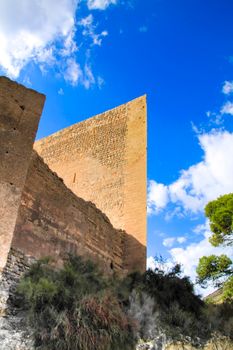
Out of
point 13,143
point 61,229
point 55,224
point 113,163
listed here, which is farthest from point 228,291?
point 13,143

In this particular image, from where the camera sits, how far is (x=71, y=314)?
22.2 ft

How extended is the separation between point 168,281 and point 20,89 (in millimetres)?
6906

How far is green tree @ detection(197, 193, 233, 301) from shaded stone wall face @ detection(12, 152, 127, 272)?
3035 mm

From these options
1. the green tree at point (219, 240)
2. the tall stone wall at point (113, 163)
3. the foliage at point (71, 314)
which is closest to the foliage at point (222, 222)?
the green tree at point (219, 240)

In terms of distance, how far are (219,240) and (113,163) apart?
5.16 metres

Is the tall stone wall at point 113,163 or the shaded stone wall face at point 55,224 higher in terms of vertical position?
the tall stone wall at point 113,163

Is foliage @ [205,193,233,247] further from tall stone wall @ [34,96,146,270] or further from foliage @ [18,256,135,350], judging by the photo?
foliage @ [18,256,135,350]

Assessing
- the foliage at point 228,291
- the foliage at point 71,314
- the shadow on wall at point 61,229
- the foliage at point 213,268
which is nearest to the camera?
the foliage at point 71,314

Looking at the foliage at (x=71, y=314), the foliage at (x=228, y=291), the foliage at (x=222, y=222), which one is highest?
the foliage at (x=222, y=222)

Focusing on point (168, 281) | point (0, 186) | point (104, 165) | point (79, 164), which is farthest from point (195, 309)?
point (79, 164)

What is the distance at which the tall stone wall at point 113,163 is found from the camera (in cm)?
1342

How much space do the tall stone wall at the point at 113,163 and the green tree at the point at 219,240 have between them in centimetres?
216

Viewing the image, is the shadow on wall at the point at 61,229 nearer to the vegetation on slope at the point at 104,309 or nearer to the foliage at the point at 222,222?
the vegetation on slope at the point at 104,309

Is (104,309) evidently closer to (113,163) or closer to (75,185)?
(113,163)
